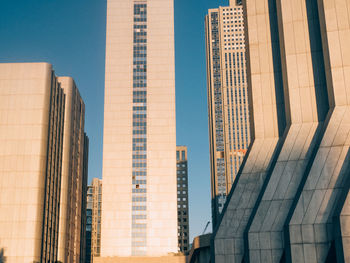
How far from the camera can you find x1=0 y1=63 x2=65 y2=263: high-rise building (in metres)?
76.4

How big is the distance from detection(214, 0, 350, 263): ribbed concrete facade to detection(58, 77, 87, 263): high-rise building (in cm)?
6924

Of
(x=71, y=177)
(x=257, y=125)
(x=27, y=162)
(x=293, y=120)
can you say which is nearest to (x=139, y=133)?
(x=71, y=177)

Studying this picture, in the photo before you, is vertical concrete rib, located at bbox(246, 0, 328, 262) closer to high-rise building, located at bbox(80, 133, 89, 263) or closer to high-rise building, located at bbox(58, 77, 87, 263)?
high-rise building, located at bbox(58, 77, 87, 263)

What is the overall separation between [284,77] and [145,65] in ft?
368

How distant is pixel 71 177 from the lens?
106875 millimetres

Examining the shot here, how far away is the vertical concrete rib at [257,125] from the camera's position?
3381 centimetres

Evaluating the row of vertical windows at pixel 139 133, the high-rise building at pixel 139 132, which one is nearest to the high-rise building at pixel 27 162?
the high-rise building at pixel 139 132

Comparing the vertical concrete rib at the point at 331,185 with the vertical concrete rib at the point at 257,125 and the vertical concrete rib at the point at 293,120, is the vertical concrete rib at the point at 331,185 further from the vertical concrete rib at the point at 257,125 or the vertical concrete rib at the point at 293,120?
the vertical concrete rib at the point at 257,125

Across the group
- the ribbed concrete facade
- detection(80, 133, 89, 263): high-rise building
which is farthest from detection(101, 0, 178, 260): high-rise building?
the ribbed concrete facade

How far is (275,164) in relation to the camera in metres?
31.8

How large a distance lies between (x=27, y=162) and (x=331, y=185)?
62.8 metres

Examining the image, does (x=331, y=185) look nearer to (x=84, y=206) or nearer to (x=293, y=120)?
(x=293, y=120)

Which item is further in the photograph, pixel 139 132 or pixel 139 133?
pixel 139 132

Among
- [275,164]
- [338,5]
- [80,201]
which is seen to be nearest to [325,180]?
[275,164]
